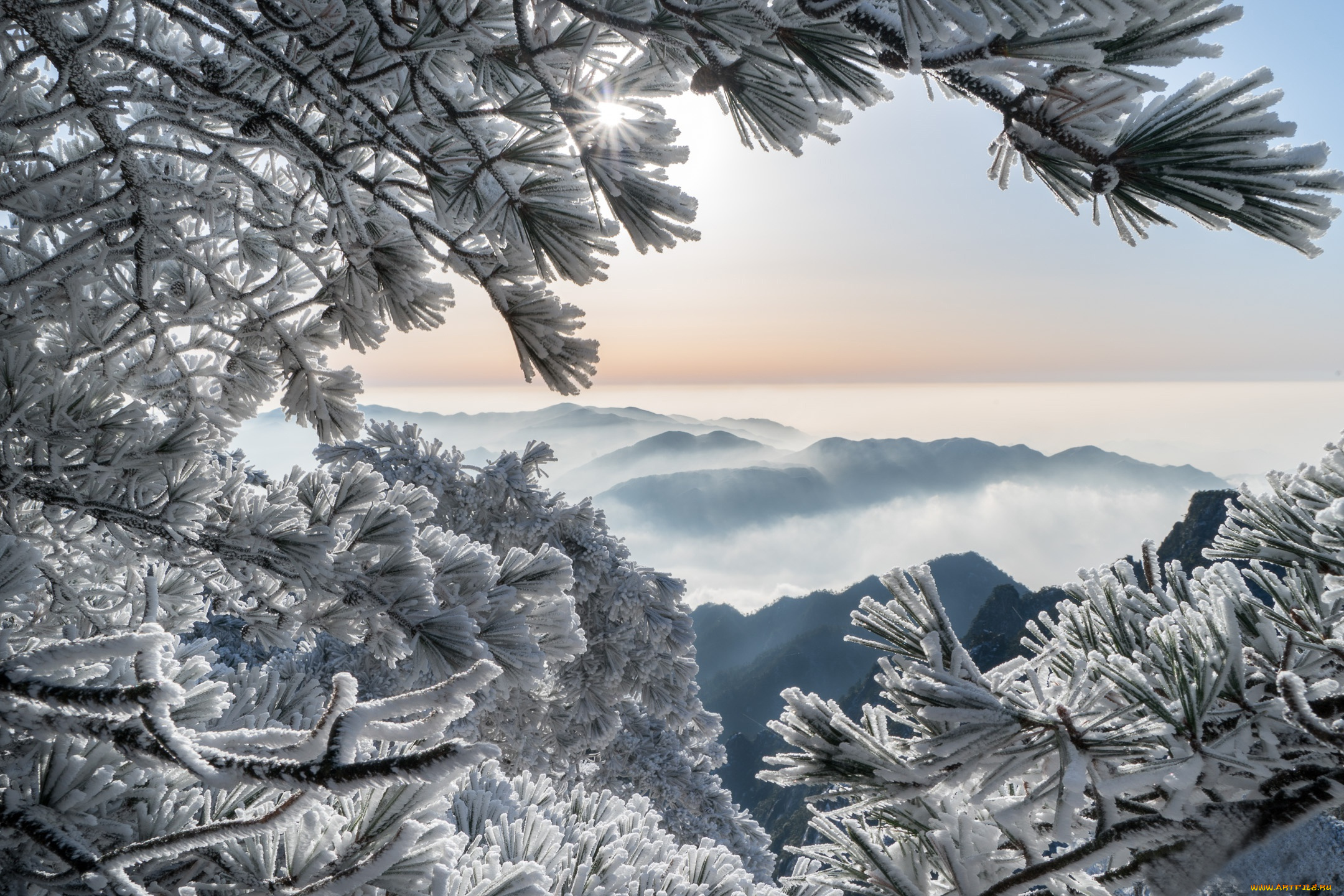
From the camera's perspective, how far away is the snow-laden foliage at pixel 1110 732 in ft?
4.10

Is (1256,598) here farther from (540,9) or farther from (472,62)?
Answer: (472,62)

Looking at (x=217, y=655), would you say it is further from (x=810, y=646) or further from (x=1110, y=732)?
(x=810, y=646)

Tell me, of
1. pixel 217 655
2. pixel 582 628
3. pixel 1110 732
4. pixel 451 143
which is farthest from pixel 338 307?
pixel 582 628

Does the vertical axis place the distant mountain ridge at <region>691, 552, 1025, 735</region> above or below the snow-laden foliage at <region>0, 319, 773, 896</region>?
below

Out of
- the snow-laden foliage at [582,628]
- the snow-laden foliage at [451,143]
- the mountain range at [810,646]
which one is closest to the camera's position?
the snow-laden foliage at [451,143]

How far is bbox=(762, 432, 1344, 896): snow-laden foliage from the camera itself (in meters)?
1.25

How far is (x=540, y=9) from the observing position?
5.07 ft

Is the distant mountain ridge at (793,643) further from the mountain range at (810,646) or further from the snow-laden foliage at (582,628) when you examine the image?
the snow-laden foliage at (582,628)

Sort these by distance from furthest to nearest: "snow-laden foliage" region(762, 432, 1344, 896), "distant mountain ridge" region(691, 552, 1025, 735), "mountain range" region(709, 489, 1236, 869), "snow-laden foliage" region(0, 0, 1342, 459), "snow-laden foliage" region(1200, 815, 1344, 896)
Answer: "distant mountain ridge" region(691, 552, 1025, 735) < "mountain range" region(709, 489, 1236, 869) < "snow-laden foliage" region(762, 432, 1344, 896) < "snow-laden foliage" region(1200, 815, 1344, 896) < "snow-laden foliage" region(0, 0, 1342, 459)

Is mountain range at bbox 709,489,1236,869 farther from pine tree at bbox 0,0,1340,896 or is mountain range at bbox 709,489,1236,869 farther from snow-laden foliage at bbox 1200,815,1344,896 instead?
snow-laden foliage at bbox 1200,815,1344,896

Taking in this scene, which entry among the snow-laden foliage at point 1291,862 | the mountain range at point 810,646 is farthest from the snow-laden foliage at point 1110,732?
the mountain range at point 810,646

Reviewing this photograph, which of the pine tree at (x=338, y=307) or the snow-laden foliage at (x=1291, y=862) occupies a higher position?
the pine tree at (x=338, y=307)

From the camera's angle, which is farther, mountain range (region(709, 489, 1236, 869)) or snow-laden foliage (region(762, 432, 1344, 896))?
mountain range (region(709, 489, 1236, 869))

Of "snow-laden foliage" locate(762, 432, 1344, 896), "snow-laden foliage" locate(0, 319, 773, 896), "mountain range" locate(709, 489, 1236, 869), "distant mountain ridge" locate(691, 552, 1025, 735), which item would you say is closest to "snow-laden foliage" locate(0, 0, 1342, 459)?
"snow-laden foliage" locate(0, 319, 773, 896)
